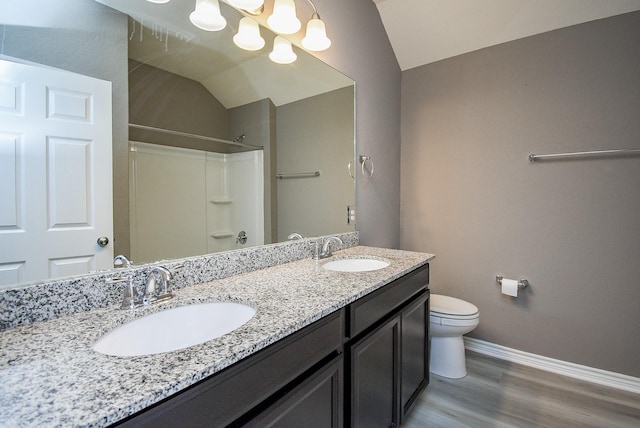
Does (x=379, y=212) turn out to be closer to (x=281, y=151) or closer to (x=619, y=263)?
(x=281, y=151)

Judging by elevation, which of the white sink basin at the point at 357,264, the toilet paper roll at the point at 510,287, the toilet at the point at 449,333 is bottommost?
the toilet at the point at 449,333

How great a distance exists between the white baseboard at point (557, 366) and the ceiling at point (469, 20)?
2208mm

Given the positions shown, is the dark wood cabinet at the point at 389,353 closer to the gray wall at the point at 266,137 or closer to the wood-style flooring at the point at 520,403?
the wood-style flooring at the point at 520,403

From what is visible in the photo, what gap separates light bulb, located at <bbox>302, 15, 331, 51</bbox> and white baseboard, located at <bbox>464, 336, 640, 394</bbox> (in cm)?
234

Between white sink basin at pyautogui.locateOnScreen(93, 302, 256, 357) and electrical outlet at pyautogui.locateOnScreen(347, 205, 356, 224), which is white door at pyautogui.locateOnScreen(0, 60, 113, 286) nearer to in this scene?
white sink basin at pyautogui.locateOnScreen(93, 302, 256, 357)

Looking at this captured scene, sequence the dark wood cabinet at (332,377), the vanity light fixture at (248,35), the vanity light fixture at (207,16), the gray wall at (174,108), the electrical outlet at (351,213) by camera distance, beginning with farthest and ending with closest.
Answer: the electrical outlet at (351,213)
the vanity light fixture at (248,35)
the vanity light fixture at (207,16)
the gray wall at (174,108)
the dark wood cabinet at (332,377)

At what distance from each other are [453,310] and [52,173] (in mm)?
2088

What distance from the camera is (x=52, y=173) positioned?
84cm

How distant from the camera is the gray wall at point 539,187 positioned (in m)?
1.79

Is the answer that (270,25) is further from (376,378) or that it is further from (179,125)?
(376,378)

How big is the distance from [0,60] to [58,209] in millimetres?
395

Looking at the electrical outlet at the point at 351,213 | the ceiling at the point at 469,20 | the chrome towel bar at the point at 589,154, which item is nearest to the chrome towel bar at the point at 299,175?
the electrical outlet at the point at 351,213

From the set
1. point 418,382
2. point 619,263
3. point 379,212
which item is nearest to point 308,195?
point 379,212

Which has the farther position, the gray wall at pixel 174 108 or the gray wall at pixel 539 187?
the gray wall at pixel 539 187
